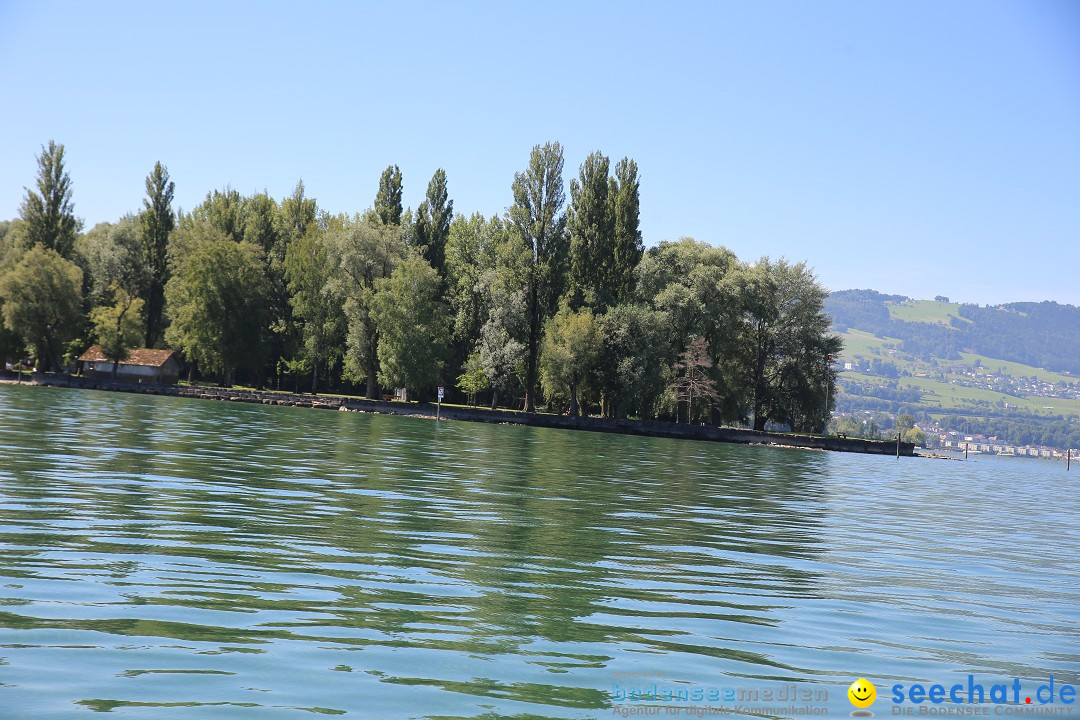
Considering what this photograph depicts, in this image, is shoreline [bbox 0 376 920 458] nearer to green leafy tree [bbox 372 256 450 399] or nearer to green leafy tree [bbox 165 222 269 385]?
green leafy tree [bbox 372 256 450 399]

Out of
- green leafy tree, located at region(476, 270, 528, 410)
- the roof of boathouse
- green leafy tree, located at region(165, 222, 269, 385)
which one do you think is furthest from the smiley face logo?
the roof of boathouse

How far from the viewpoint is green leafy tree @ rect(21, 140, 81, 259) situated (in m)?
92.5

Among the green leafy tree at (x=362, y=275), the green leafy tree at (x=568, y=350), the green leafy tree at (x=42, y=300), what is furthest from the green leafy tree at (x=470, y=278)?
the green leafy tree at (x=42, y=300)

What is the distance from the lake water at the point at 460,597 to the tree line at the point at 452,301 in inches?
2266

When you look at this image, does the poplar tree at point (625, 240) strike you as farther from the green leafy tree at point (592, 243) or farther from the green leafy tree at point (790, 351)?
the green leafy tree at point (790, 351)

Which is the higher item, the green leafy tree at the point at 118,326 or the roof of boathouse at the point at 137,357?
the green leafy tree at the point at 118,326

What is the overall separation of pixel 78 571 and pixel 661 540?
9.82 metres

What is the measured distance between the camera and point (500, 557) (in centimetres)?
1373

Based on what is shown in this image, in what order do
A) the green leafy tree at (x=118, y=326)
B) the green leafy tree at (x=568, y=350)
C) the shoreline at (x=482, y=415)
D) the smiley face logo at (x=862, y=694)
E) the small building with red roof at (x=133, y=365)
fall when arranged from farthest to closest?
the small building with red roof at (x=133, y=365) < the green leafy tree at (x=118, y=326) < the shoreline at (x=482, y=415) < the green leafy tree at (x=568, y=350) < the smiley face logo at (x=862, y=694)

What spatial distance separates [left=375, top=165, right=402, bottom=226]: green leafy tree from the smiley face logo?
296ft

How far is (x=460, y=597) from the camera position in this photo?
1080cm

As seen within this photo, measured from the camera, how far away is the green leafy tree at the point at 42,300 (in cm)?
8525

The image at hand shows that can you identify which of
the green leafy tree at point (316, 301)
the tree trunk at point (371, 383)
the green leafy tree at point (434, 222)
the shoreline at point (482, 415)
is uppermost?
the green leafy tree at point (434, 222)

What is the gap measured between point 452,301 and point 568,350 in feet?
68.5
